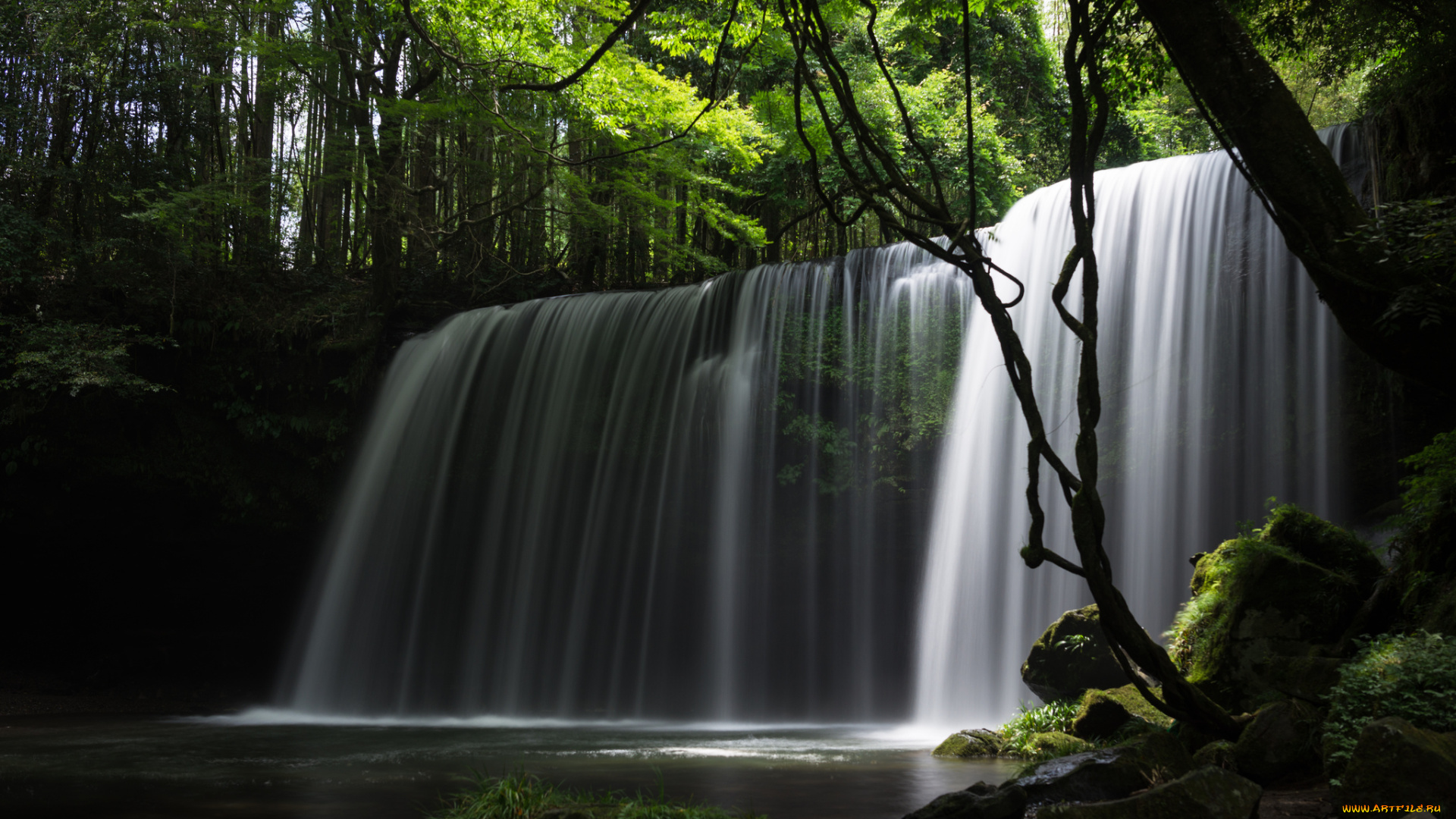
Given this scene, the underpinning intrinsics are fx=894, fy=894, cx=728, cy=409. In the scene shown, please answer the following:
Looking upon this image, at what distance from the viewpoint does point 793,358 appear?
12164 mm

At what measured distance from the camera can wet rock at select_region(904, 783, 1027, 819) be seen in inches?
151

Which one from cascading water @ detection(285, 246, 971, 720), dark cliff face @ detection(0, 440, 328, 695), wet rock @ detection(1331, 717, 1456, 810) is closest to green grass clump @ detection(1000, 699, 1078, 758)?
wet rock @ detection(1331, 717, 1456, 810)

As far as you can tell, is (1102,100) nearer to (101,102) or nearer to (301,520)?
(301,520)

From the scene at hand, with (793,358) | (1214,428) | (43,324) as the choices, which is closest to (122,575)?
(43,324)

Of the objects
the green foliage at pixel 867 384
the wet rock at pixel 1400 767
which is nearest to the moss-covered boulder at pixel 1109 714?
the wet rock at pixel 1400 767

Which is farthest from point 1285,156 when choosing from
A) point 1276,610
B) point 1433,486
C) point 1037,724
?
point 1037,724

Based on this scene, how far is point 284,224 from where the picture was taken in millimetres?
18953

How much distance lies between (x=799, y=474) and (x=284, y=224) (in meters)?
13.4

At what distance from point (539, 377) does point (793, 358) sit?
4054 millimetres

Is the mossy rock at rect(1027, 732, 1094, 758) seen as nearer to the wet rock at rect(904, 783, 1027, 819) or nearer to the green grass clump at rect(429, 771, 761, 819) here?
the wet rock at rect(904, 783, 1027, 819)

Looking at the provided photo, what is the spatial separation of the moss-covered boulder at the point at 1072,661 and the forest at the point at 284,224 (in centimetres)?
240

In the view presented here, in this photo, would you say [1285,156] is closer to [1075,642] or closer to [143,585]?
[1075,642]

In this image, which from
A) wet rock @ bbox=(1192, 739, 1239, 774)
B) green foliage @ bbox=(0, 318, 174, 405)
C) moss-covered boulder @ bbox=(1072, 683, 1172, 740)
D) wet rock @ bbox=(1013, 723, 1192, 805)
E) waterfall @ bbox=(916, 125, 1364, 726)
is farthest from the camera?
green foliage @ bbox=(0, 318, 174, 405)

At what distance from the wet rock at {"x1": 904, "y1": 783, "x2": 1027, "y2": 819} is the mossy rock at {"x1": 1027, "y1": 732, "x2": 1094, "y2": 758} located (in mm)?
2493
